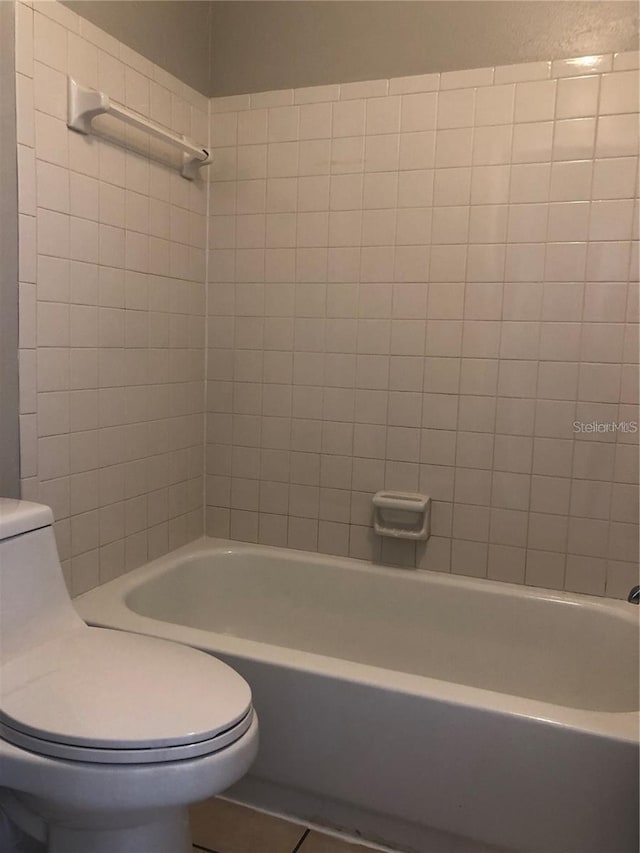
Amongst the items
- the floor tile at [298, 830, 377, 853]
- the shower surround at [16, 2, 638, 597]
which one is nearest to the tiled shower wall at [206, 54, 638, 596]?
the shower surround at [16, 2, 638, 597]

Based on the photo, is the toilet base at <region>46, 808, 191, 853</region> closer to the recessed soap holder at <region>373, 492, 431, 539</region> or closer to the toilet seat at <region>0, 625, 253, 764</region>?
the toilet seat at <region>0, 625, 253, 764</region>

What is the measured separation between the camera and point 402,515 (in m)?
2.21

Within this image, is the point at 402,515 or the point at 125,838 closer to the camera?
the point at 125,838

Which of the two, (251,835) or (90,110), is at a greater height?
(90,110)

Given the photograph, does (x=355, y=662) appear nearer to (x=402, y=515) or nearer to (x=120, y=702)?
(x=402, y=515)

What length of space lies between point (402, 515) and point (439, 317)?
2.16 ft

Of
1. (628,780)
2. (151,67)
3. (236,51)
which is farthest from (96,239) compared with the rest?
(628,780)

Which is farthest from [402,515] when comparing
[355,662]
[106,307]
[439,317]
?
[106,307]

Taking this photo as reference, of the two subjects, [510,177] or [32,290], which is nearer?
[32,290]

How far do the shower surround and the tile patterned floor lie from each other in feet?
2.44

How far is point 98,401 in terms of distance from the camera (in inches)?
76.5

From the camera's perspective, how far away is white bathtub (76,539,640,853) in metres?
1.41

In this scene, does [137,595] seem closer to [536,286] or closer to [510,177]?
[536,286]

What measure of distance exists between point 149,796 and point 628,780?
36.8 inches
